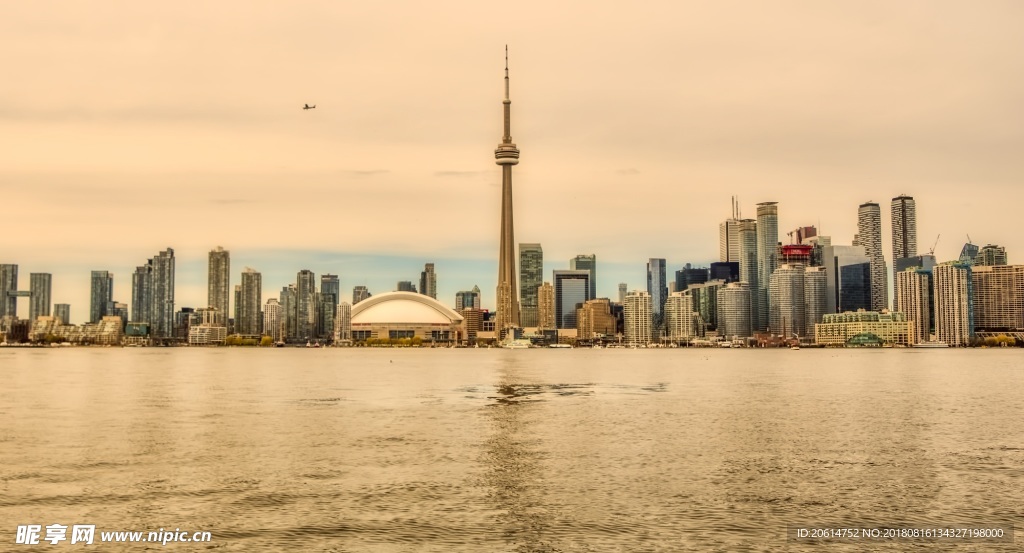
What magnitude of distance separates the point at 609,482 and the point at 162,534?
17.6m

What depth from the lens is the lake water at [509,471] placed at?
30.9 metres

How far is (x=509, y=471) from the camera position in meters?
42.2

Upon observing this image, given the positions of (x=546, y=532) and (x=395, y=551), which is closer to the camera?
(x=395, y=551)

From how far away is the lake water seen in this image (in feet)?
101

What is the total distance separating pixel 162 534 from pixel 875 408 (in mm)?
61342

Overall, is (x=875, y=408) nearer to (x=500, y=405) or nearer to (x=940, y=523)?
(x=500, y=405)

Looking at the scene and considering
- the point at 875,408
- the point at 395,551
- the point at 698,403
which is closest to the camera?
the point at 395,551

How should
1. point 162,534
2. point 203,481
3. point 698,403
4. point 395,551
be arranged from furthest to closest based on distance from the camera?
1. point 698,403
2. point 203,481
3. point 162,534
4. point 395,551

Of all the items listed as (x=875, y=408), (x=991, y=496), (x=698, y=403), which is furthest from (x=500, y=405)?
(x=991, y=496)

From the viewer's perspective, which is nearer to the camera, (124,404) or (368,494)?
(368,494)

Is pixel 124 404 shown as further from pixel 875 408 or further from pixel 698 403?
pixel 875 408

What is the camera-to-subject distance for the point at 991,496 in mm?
35906

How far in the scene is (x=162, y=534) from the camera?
30.2 metres

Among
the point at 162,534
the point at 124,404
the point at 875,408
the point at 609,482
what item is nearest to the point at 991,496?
the point at 609,482
